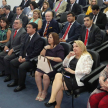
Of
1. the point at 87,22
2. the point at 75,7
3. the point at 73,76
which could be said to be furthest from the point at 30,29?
the point at 75,7

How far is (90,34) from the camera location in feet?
10.4

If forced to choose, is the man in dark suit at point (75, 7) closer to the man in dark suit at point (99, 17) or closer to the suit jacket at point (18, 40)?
the man in dark suit at point (99, 17)

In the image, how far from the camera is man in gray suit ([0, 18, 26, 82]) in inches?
136

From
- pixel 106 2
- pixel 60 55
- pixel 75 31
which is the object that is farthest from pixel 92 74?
pixel 106 2

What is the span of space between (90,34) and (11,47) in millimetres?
1513

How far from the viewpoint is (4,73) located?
3.74 meters

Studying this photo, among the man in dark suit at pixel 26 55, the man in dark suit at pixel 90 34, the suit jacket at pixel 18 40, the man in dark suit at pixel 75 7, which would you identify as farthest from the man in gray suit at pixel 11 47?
the man in dark suit at pixel 75 7

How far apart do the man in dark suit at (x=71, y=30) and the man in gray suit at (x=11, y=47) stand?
776 mm

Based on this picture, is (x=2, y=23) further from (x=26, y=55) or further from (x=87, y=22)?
(x=87, y=22)

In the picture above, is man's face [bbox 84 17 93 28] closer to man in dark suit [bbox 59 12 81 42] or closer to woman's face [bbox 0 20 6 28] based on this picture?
man in dark suit [bbox 59 12 81 42]

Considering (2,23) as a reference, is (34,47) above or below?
below

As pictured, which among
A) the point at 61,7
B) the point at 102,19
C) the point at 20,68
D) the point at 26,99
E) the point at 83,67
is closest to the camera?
the point at 83,67

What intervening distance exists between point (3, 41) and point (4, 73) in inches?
26.7

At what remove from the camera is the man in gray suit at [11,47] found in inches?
136
